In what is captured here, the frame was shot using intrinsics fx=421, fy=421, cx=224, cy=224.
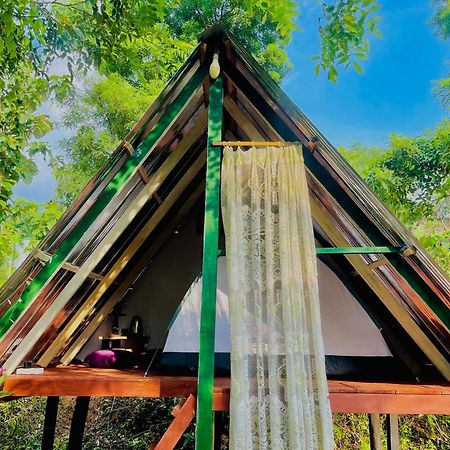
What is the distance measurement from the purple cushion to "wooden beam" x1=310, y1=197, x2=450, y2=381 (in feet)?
7.08

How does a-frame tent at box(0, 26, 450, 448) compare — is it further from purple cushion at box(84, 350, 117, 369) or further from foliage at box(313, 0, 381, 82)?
foliage at box(313, 0, 381, 82)

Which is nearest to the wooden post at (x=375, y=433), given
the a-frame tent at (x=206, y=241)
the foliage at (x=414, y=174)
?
the a-frame tent at (x=206, y=241)

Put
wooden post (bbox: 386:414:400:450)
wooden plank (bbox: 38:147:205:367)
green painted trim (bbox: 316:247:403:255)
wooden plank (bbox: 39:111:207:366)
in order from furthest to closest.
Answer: wooden post (bbox: 386:414:400:450) → wooden plank (bbox: 38:147:205:367) → wooden plank (bbox: 39:111:207:366) → green painted trim (bbox: 316:247:403:255)

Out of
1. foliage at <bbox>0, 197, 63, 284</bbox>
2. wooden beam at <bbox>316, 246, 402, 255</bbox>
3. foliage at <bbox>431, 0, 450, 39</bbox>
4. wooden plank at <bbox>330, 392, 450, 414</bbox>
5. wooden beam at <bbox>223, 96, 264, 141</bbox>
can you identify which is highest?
foliage at <bbox>431, 0, 450, 39</bbox>

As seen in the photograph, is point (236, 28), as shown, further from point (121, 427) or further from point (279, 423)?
point (279, 423)

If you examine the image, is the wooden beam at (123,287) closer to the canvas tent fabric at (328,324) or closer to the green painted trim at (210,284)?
the canvas tent fabric at (328,324)

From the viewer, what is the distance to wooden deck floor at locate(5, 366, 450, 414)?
2617 millimetres

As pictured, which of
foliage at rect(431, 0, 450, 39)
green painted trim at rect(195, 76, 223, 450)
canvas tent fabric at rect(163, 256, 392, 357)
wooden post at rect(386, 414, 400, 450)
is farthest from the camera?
foliage at rect(431, 0, 450, 39)

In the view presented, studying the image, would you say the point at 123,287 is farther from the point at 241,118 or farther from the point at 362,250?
the point at 362,250

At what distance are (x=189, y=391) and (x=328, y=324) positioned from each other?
1530 mm

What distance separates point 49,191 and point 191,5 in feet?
18.6

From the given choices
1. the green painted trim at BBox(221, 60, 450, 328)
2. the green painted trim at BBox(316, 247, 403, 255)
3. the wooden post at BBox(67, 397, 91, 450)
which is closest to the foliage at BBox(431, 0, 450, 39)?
the green painted trim at BBox(221, 60, 450, 328)

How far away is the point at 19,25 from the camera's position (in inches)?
121

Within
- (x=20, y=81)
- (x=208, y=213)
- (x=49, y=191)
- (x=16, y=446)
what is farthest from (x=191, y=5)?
(x=16, y=446)
